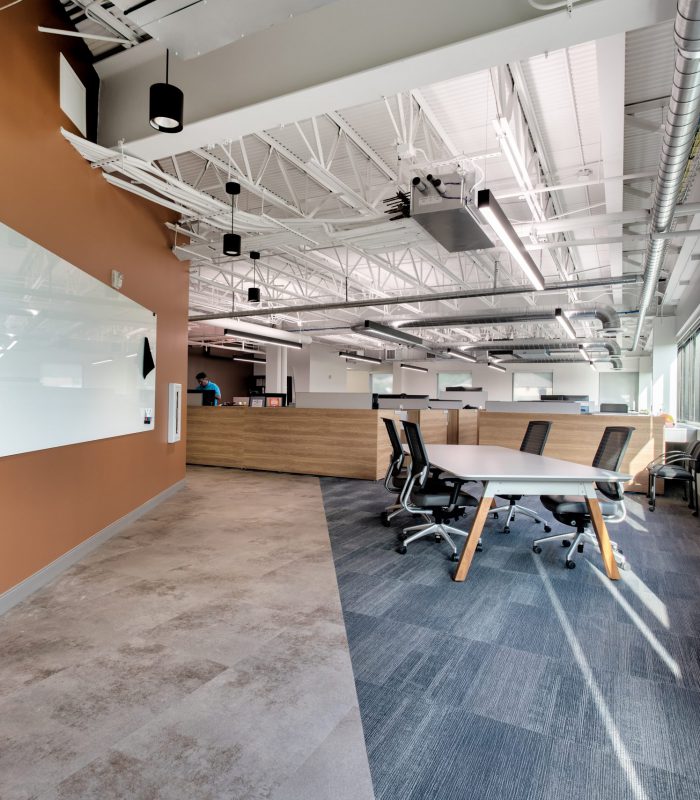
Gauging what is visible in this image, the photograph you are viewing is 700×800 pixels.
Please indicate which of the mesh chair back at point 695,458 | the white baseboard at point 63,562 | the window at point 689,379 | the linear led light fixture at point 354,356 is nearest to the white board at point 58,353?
the white baseboard at point 63,562

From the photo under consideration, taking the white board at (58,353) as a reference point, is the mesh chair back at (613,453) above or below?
below

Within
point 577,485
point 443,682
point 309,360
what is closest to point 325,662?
point 443,682

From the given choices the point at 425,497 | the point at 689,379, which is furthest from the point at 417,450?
the point at 689,379

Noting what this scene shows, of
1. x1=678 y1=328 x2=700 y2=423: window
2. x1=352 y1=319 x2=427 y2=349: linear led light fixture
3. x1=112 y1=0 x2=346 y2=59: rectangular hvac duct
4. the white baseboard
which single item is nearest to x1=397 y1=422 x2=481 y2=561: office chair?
the white baseboard

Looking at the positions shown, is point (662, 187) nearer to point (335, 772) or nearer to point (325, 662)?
point (325, 662)

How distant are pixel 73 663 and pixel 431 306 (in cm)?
1203

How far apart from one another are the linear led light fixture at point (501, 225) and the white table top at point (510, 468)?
2126 mm

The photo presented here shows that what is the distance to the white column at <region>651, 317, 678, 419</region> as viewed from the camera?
11400 mm

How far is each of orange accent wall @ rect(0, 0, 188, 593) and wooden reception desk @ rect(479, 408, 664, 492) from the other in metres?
5.71

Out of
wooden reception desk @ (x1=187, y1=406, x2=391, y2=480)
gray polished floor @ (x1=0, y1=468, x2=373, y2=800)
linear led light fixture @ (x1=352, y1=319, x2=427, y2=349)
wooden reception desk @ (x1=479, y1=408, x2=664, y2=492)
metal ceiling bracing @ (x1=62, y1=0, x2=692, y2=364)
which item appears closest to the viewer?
gray polished floor @ (x1=0, y1=468, x2=373, y2=800)

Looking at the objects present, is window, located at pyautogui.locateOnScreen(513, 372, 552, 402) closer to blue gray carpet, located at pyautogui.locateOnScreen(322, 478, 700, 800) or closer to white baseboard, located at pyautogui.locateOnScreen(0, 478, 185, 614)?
blue gray carpet, located at pyautogui.locateOnScreen(322, 478, 700, 800)

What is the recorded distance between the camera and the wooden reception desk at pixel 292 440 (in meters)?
7.95

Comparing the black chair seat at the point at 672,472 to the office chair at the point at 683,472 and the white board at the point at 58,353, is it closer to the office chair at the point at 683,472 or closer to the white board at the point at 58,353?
the office chair at the point at 683,472

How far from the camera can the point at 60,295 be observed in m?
3.40
